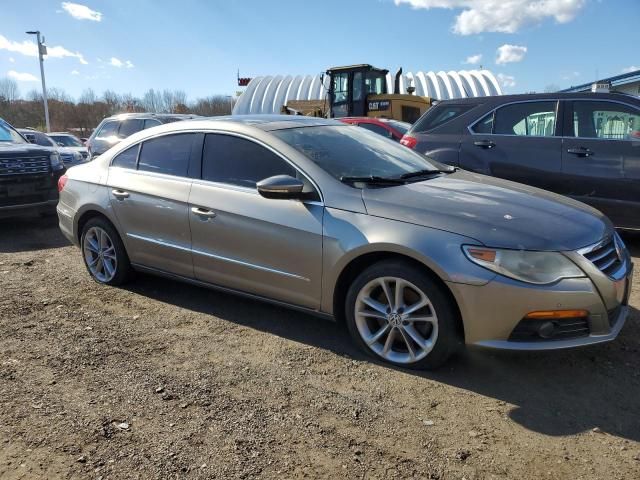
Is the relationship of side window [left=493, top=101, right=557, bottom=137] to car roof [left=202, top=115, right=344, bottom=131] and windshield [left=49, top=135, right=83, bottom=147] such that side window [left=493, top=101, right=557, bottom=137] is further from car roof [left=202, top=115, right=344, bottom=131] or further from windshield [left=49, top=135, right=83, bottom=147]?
windshield [left=49, top=135, right=83, bottom=147]

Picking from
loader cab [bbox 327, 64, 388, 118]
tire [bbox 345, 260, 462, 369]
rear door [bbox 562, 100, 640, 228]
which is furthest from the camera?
loader cab [bbox 327, 64, 388, 118]

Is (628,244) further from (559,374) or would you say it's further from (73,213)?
(73,213)

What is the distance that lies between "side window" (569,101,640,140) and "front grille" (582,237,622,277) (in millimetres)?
2914

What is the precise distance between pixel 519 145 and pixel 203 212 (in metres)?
3.96

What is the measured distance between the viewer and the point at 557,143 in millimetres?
6082

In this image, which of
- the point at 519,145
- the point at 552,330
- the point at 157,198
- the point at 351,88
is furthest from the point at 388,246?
the point at 351,88

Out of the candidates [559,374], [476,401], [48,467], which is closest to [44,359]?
[48,467]

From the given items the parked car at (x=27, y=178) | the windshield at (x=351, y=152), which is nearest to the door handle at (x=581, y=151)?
the windshield at (x=351, y=152)

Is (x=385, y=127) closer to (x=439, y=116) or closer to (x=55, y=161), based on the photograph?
(x=439, y=116)

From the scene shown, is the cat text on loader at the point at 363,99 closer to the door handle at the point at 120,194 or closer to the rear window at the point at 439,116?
the rear window at the point at 439,116

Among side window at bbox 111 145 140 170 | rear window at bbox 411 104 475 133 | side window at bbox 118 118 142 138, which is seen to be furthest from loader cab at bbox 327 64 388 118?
side window at bbox 111 145 140 170

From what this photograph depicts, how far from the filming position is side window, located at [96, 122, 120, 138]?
12.1 m

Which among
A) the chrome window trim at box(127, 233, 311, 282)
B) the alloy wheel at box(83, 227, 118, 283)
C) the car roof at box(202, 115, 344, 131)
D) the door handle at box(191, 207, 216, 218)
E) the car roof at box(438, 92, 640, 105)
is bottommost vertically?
the alloy wheel at box(83, 227, 118, 283)

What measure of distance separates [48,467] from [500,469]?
2.07 metres
